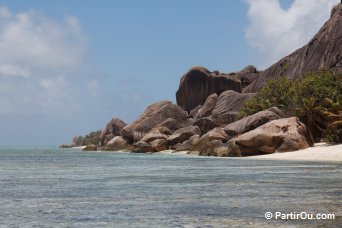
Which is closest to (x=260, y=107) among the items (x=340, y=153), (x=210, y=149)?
(x=210, y=149)

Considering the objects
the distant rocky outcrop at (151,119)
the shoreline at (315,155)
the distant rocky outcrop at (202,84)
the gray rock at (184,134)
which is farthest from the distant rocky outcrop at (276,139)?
the distant rocky outcrop at (202,84)

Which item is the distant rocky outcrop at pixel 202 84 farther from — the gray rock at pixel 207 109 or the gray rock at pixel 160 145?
the gray rock at pixel 160 145

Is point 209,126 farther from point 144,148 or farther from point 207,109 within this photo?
point 207,109

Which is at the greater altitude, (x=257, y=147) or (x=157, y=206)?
(x=257, y=147)

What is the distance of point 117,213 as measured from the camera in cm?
1509

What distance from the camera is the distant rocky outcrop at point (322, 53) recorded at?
82.3m

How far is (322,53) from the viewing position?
280 ft

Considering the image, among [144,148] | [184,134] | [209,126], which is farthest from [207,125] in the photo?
[144,148]

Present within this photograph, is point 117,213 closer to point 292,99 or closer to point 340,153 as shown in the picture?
point 340,153

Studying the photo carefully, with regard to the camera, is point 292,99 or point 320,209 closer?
point 320,209

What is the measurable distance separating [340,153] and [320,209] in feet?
104

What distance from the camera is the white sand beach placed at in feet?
150

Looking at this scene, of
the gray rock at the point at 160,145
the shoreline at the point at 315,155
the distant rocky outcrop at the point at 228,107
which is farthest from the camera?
the gray rock at the point at 160,145

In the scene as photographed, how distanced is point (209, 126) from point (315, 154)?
118 ft
